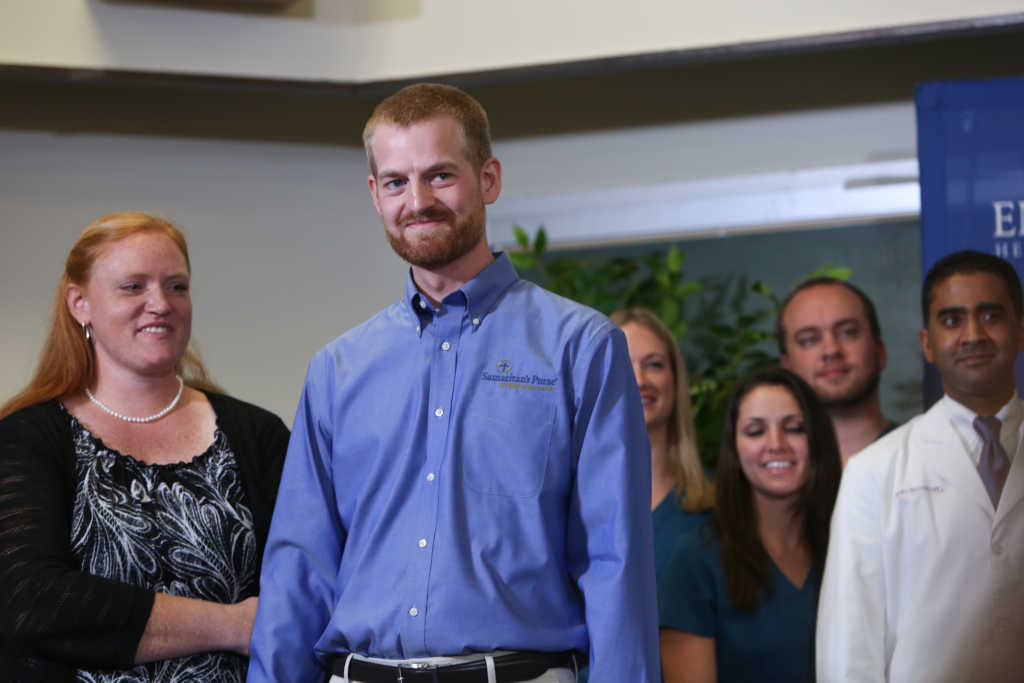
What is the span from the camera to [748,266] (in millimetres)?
4473

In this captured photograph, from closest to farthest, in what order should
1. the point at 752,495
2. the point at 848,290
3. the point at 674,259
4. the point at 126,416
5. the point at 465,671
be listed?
the point at 465,671 → the point at 126,416 → the point at 752,495 → the point at 848,290 → the point at 674,259

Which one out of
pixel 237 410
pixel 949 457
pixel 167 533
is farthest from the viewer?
pixel 949 457

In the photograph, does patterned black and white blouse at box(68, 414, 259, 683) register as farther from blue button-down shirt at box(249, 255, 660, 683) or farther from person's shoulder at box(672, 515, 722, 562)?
person's shoulder at box(672, 515, 722, 562)

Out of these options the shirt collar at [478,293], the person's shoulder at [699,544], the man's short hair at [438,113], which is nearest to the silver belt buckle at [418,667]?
the shirt collar at [478,293]

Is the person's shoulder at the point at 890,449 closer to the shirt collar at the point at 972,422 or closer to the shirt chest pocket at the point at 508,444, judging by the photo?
the shirt collar at the point at 972,422

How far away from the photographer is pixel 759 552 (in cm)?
294

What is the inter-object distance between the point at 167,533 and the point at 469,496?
0.72 meters

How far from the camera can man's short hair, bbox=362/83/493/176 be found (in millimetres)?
1958

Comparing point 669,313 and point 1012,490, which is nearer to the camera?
point 1012,490

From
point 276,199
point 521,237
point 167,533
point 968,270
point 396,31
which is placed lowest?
point 167,533

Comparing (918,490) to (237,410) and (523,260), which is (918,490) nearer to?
(237,410)

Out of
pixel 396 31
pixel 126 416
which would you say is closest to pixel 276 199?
pixel 396 31

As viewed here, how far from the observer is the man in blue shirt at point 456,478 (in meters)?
1.84

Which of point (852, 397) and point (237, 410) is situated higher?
point (852, 397)
